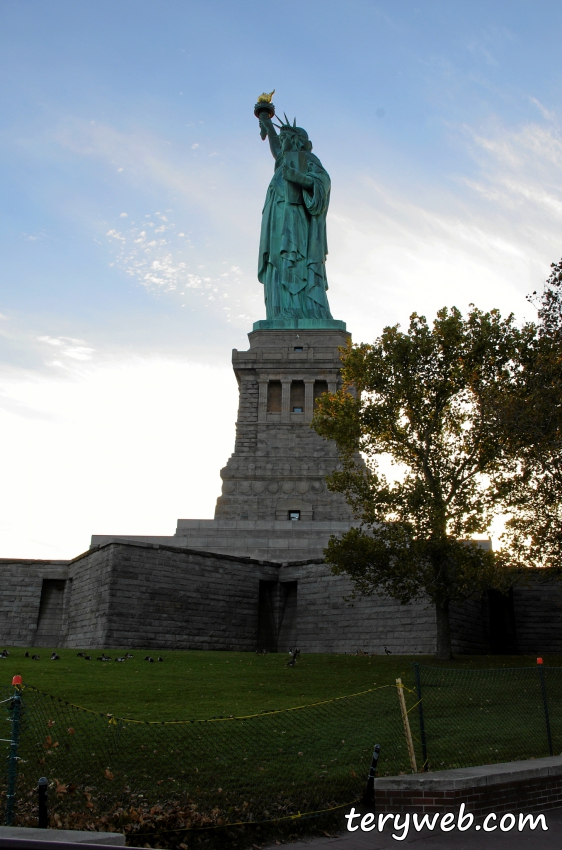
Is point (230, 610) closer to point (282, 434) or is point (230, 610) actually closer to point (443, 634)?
point (443, 634)

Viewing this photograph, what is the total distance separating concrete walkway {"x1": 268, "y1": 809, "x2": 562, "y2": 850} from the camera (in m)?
8.28

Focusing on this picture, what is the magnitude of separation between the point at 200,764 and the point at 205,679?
887cm

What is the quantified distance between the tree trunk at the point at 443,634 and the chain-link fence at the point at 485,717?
3.50 m

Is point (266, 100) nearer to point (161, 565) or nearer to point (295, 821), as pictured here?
point (161, 565)

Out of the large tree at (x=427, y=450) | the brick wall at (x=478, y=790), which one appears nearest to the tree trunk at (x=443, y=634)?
the large tree at (x=427, y=450)

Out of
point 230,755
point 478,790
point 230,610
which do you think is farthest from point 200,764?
point 230,610

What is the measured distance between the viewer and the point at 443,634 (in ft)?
79.3

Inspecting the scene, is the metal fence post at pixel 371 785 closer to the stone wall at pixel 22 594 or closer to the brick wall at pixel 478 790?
the brick wall at pixel 478 790

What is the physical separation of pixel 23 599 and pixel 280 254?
30062 millimetres

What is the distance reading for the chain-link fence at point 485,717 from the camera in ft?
38.1

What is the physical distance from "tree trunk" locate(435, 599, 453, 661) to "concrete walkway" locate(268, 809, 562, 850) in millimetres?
15088

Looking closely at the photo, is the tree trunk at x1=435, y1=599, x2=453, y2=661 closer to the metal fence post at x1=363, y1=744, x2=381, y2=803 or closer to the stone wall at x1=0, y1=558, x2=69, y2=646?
the metal fence post at x1=363, y1=744, x2=381, y2=803

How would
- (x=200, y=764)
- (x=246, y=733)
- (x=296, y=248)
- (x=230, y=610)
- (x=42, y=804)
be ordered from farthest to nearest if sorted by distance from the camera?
(x=296, y=248) → (x=230, y=610) → (x=246, y=733) → (x=200, y=764) → (x=42, y=804)

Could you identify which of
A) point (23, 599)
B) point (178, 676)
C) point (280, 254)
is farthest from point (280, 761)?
point (280, 254)
